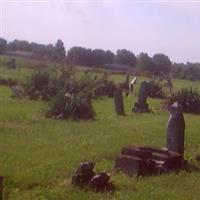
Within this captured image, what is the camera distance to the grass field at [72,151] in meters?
11.9

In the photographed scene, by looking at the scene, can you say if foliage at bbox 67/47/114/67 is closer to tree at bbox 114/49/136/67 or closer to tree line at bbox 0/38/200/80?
tree line at bbox 0/38/200/80

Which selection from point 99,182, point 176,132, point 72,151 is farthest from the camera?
point 72,151

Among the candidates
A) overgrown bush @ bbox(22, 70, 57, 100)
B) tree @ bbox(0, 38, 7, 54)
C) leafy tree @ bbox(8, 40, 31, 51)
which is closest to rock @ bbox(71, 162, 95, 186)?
overgrown bush @ bbox(22, 70, 57, 100)

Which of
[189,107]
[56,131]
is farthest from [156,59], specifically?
[56,131]

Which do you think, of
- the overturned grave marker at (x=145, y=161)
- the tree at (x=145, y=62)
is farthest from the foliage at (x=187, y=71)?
the overturned grave marker at (x=145, y=161)

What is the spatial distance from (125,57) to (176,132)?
84.0 metres

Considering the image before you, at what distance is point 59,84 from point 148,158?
20.4m

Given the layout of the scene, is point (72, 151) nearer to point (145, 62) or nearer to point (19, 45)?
point (145, 62)

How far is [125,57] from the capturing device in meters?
99.6

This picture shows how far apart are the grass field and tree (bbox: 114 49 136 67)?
231ft

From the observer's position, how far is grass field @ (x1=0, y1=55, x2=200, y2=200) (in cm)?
1187

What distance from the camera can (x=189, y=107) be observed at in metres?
33.8

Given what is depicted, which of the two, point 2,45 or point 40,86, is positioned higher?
point 2,45

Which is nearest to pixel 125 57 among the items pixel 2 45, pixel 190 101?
pixel 2 45
